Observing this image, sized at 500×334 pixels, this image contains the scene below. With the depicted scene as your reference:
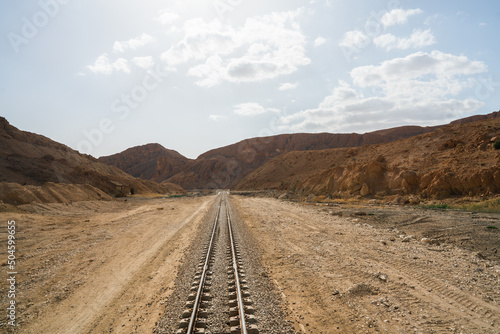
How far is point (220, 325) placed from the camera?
5211 millimetres

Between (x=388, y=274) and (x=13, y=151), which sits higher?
(x=13, y=151)

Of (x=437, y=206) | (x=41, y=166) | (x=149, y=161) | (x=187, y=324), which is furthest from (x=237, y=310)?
(x=149, y=161)

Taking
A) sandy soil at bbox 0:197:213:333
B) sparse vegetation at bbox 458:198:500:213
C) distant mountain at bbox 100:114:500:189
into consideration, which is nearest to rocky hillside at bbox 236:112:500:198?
sparse vegetation at bbox 458:198:500:213

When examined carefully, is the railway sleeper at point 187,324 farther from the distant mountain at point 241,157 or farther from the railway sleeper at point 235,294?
the distant mountain at point 241,157

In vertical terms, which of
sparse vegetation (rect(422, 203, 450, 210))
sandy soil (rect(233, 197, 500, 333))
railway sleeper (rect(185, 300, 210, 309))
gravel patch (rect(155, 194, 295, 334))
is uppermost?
railway sleeper (rect(185, 300, 210, 309))

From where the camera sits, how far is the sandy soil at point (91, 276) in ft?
18.8

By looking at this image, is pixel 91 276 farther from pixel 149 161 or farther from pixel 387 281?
pixel 149 161

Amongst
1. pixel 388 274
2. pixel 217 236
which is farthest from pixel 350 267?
pixel 217 236

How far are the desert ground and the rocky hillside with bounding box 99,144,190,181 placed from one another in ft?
433

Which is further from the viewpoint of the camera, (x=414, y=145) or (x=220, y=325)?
(x=414, y=145)

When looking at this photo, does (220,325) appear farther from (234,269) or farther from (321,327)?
(234,269)

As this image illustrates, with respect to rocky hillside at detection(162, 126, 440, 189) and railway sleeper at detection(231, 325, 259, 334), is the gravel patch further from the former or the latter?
rocky hillside at detection(162, 126, 440, 189)

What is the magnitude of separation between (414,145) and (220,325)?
4107 centimetres

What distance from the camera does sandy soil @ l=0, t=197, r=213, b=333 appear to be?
18.8ft
